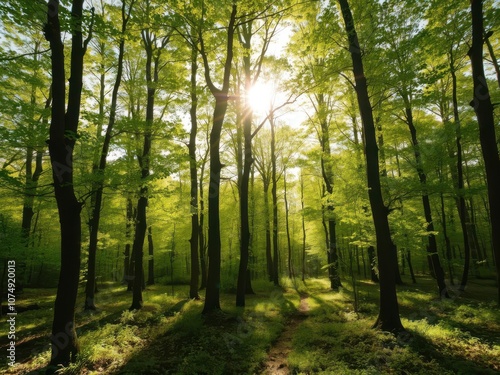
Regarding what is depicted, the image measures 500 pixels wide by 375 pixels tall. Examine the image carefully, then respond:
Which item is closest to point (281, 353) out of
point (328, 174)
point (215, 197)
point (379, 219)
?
point (379, 219)

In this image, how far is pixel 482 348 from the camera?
6246 millimetres

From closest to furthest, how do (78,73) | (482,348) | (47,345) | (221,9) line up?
(482,348), (78,73), (47,345), (221,9)

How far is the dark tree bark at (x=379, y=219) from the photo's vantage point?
24.6 ft

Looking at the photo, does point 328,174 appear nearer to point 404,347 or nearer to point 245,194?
point 245,194

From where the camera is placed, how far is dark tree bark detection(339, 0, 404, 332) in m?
7.50

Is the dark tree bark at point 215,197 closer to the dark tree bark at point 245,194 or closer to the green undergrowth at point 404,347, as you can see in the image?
the dark tree bark at point 245,194

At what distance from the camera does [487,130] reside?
6.92 m

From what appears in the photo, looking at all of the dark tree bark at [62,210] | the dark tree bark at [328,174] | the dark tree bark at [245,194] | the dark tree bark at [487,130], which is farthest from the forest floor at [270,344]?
the dark tree bark at [328,174]

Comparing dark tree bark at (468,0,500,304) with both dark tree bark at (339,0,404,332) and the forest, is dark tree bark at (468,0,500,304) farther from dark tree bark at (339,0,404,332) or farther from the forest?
dark tree bark at (339,0,404,332)

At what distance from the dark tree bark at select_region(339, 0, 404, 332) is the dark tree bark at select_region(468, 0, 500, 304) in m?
2.43

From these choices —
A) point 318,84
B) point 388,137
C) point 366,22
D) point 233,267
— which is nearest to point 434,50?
point 366,22

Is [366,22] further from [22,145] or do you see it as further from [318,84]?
[22,145]

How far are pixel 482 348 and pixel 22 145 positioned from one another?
13.8 m

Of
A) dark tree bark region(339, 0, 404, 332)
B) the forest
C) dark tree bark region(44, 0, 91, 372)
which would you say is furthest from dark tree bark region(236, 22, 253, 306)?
dark tree bark region(44, 0, 91, 372)
